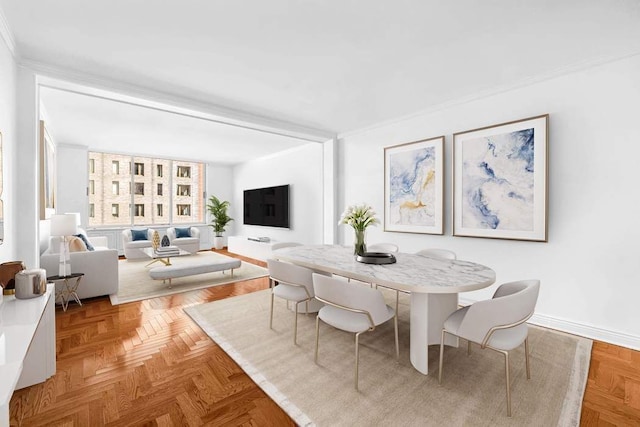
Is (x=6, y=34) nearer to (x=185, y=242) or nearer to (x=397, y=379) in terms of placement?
(x=397, y=379)

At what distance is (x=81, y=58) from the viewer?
2.66 meters

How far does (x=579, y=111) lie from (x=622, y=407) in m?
2.46

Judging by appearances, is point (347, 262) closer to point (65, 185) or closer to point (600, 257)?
point (600, 257)

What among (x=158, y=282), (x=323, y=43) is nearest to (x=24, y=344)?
(x=323, y=43)

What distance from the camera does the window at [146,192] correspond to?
23.4 ft

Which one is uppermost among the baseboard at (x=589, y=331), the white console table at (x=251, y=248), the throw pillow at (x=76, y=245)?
the throw pillow at (x=76, y=245)

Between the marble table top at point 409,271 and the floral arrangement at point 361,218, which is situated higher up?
the floral arrangement at point 361,218

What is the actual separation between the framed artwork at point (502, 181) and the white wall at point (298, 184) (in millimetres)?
2746

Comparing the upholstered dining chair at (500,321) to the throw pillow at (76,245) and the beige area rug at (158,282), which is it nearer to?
the beige area rug at (158,282)

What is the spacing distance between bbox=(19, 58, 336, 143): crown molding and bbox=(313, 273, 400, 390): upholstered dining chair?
2877 mm

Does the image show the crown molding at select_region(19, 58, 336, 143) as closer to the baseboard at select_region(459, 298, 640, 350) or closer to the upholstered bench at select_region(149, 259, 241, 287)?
the upholstered bench at select_region(149, 259, 241, 287)

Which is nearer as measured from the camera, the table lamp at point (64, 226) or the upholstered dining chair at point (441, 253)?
the upholstered dining chair at point (441, 253)

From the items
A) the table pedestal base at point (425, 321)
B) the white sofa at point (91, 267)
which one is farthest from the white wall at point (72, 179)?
the table pedestal base at point (425, 321)

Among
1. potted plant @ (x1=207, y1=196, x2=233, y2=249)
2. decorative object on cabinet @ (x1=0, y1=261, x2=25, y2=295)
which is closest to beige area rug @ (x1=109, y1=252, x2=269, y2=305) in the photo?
decorative object on cabinet @ (x1=0, y1=261, x2=25, y2=295)
